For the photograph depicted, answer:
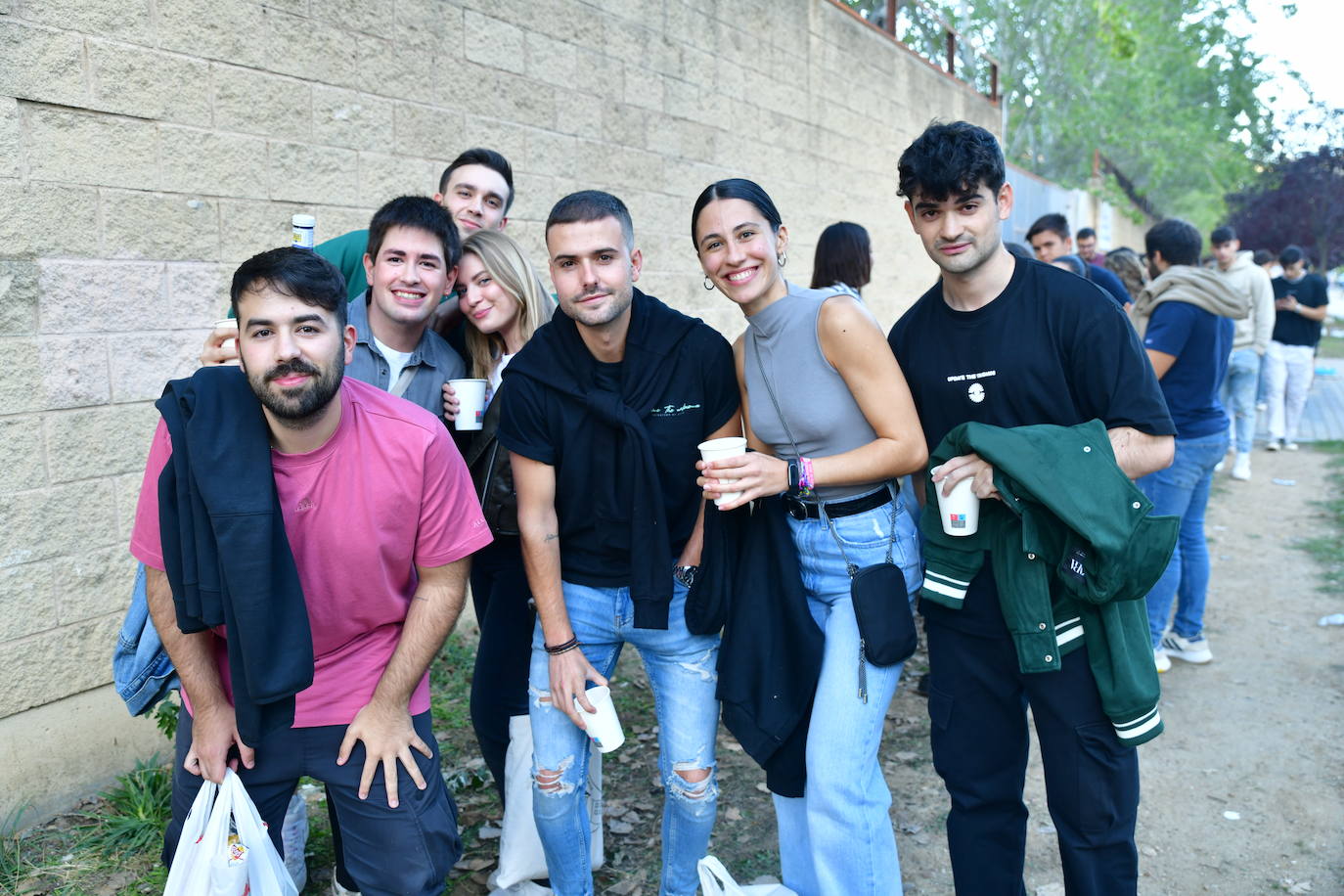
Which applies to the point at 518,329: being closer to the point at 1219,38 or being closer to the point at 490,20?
the point at 490,20

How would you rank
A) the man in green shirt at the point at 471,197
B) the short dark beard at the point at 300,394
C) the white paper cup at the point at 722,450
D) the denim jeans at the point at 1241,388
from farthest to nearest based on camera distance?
the denim jeans at the point at 1241,388 → the man in green shirt at the point at 471,197 → the white paper cup at the point at 722,450 → the short dark beard at the point at 300,394

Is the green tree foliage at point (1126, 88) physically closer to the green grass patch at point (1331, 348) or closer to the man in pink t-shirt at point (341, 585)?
the green grass patch at point (1331, 348)

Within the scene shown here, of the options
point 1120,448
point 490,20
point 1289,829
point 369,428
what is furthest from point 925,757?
point 490,20

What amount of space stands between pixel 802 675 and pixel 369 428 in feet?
4.48

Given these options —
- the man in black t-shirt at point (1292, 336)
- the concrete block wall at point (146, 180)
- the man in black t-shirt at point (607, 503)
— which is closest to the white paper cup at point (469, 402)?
the man in black t-shirt at point (607, 503)

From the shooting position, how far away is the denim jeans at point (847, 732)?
2.59 m

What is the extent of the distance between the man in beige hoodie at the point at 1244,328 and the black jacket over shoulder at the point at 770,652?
7527 millimetres

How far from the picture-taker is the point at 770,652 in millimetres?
2703

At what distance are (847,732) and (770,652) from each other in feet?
0.97

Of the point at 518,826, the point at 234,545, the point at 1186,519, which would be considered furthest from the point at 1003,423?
the point at 1186,519

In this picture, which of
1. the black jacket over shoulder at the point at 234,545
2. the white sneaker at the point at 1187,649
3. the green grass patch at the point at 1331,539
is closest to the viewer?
the black jacket over shoulder at the point at 234,545

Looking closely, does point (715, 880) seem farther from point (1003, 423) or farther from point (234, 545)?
point (234, 545)

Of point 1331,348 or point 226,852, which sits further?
point 1331,348

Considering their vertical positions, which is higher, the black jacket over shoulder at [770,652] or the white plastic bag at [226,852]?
the black jacket over shoulder at [770,652]
